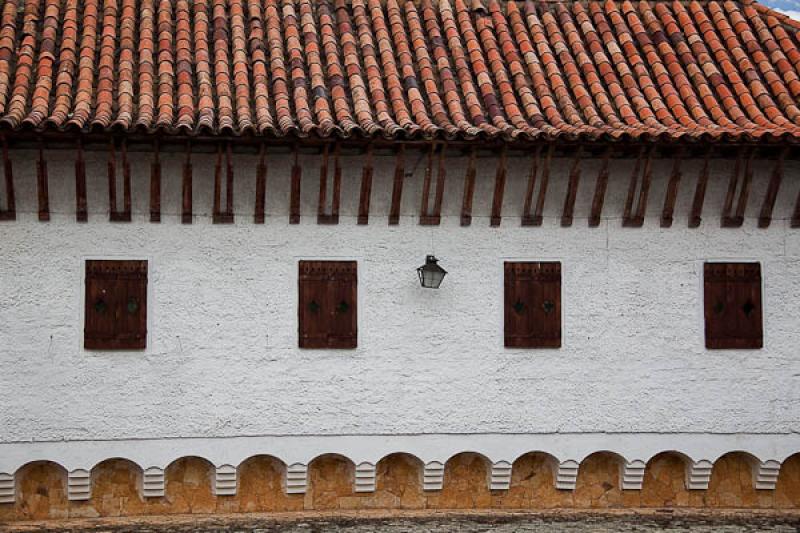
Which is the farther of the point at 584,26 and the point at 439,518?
the point at 584,26

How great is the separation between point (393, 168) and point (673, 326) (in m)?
3.23

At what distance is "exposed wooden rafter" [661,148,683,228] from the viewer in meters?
12.3

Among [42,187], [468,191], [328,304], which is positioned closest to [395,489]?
[328,304]

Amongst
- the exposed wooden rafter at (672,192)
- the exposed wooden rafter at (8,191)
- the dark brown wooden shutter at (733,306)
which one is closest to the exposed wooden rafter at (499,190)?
the exposed wooden rafter at (672,192)

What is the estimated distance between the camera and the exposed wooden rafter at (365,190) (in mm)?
11938

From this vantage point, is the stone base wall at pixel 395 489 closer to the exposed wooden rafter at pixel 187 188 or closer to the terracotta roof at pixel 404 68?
the exposed wooden rafter at pixel 187 188

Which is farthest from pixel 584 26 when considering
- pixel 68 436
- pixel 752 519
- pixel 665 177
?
pixel 68 436

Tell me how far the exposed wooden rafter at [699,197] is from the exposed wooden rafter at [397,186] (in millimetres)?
2925

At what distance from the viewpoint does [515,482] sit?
12.7 metres

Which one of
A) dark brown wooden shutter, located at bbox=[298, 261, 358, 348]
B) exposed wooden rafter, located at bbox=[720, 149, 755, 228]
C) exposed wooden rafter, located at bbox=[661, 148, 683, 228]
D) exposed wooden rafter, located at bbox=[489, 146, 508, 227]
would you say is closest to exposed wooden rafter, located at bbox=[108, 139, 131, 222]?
dark brown wooden shutter, located at bbox=[298, 261, 358, 348]

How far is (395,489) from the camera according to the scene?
1261cm

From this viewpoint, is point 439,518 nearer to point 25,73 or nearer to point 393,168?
point 393,168

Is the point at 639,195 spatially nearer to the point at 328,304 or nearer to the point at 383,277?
the point at 383,277

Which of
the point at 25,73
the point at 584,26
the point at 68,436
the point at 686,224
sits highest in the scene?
the point at 584,26
